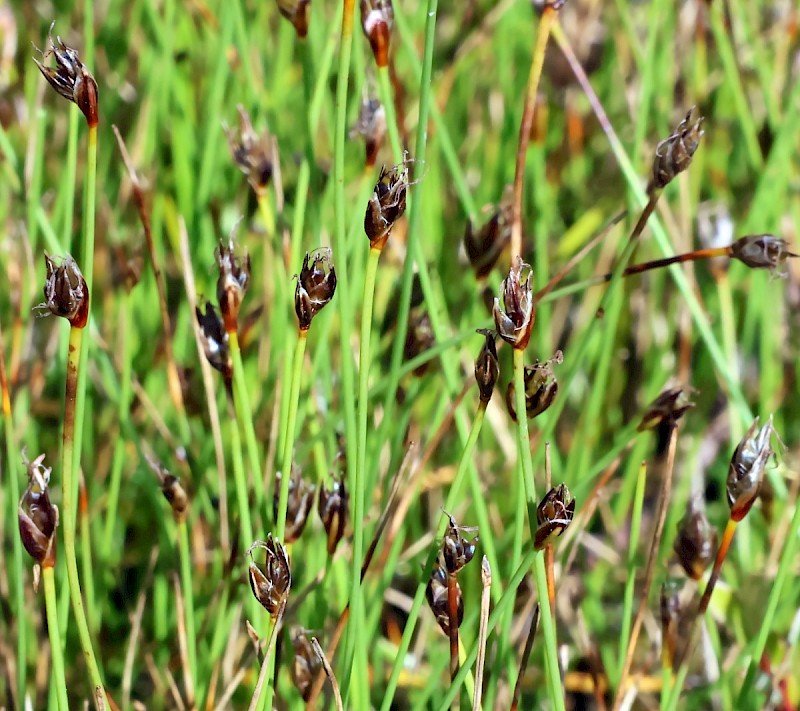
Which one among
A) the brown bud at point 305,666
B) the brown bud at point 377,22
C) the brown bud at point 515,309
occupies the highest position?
the brown bud at point 377,22

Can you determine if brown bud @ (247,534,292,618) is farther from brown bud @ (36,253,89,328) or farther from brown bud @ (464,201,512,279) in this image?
brown bud @ (464,201,512,279)

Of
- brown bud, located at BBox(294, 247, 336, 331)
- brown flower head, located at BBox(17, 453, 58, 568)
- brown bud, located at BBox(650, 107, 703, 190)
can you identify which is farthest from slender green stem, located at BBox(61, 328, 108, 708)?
brown bud, located at BBox(650, 107, 703, 190)

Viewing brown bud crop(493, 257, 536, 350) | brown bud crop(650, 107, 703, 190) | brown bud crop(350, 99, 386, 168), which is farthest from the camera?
brown bud crop(350, 99, 386, 168)

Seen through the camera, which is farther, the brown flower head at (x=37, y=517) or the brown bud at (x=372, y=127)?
the brown bud at (x=372, y=127)

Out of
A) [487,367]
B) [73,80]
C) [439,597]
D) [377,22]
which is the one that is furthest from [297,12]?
[439,597]

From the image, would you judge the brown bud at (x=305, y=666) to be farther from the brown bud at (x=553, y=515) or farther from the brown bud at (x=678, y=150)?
the brown bud at (x=678, y=150)

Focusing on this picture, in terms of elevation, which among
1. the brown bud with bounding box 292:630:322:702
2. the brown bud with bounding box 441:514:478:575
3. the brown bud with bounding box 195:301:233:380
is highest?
the brown bud with bounding box 195:301:233:380

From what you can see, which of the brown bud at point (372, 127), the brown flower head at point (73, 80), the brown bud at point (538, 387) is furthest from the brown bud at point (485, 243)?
the brown flower head at point (73, 80)
